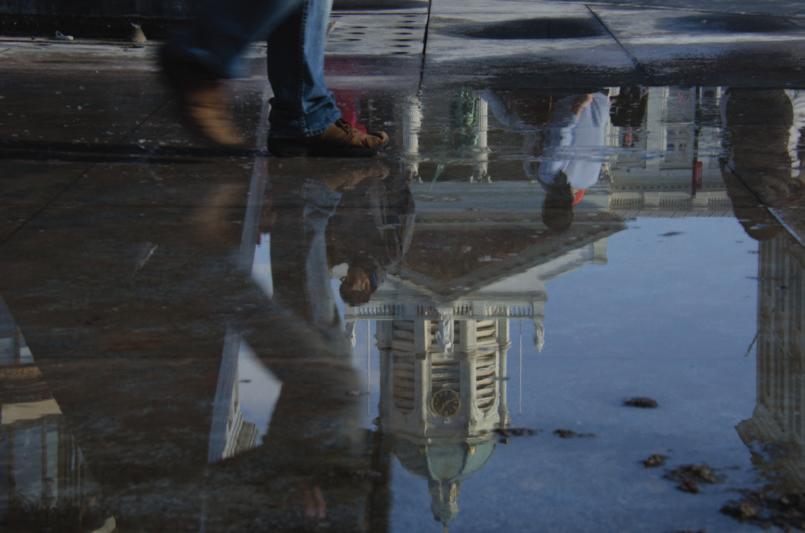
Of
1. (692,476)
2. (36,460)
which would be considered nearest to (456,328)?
(692,476)

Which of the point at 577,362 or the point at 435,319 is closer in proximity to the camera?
the point at 577,362

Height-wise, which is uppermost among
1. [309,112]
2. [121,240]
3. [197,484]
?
[309,112]

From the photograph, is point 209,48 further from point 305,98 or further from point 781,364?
point 781,364

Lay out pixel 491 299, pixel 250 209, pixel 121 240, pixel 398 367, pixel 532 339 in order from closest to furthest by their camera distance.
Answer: pixel 398 367 → pixel 532 339 → pixel 491 299 → pixel 121 240 → pixel 250 209

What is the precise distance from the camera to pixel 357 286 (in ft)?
14.3

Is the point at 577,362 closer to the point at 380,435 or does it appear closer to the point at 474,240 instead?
the point at 380,435

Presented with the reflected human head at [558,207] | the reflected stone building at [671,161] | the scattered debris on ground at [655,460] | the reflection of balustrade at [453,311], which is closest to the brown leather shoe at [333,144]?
the reflected human head at [558,207]

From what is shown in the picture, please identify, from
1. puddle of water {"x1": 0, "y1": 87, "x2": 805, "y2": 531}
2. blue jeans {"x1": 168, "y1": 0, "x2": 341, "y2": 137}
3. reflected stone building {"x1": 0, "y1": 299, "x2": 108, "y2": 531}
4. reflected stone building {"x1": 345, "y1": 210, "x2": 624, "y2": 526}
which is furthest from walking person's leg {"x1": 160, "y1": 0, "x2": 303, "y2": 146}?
reflected stone building {"x1": 0, "y1": 299, "x2": 108, "y2": 531}

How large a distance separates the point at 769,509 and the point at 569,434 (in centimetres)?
55

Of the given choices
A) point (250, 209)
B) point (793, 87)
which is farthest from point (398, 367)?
point (793, 87)

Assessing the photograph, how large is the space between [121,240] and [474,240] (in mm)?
1227

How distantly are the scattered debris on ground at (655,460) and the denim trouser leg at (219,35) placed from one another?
257cm

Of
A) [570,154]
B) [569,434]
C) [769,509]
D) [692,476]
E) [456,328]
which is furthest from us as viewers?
[570,154]

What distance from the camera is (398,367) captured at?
11.8 feet
